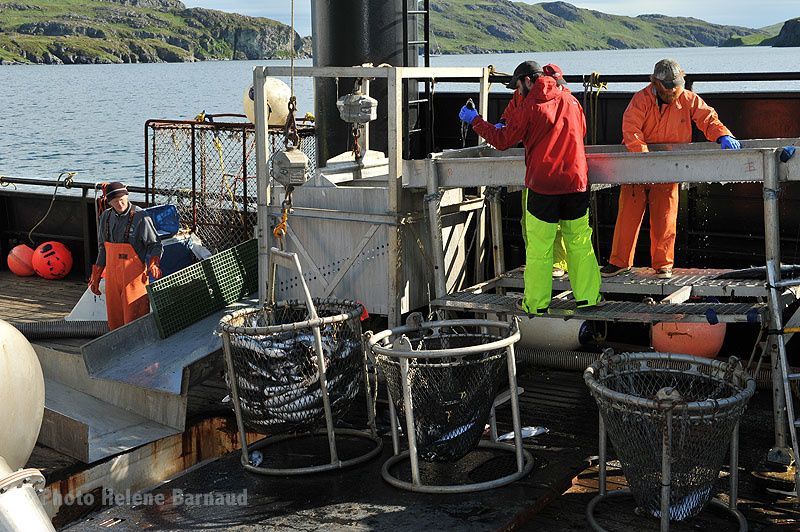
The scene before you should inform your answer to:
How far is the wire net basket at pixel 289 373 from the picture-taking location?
6531 millimetres

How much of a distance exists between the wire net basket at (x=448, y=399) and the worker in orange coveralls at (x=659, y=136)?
6.36 ft

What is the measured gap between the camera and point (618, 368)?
19.7 ft

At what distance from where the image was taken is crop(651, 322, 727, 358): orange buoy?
25.4 feet

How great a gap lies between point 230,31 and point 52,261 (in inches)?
5769

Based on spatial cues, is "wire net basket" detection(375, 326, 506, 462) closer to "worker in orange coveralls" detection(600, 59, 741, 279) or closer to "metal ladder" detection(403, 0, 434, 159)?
"worker in orange coveralls" detection(600, 59, 741, 279)

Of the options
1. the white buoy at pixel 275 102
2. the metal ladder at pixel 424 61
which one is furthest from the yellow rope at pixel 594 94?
the white buoy at pixel 275 102

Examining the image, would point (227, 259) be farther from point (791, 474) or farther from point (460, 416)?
point (791, 474)

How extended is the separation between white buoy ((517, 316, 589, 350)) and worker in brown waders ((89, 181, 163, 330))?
3.38 m

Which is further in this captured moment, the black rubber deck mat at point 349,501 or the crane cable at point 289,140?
the crane cable at point 289,140

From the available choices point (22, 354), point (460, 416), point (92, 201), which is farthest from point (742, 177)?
point (92, 201)

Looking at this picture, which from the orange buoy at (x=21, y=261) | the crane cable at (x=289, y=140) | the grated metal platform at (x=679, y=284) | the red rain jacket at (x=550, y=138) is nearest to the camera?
the red rain jacket at (x=550, y=138)

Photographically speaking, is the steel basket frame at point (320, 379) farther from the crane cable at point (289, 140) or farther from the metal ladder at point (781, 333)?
the metal ladder at point (781, 333)

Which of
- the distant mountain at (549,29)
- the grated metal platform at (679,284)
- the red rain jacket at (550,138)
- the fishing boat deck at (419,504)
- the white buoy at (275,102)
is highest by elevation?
the distant mountain at (549,29)

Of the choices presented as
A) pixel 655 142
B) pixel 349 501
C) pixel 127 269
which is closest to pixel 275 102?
pixel 127 269
